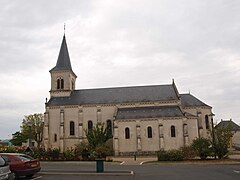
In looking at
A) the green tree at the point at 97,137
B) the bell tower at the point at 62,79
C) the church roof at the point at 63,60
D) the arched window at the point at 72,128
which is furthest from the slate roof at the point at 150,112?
the church roof at the point at 63,60

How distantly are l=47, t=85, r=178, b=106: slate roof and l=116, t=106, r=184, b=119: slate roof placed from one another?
2.11 metres

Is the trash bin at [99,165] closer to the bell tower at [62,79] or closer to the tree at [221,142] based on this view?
the tree at [221,142]

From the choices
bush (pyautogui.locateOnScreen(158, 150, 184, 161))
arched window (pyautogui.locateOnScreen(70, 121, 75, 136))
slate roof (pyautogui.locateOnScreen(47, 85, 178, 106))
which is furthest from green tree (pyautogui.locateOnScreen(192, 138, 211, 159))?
arched window (pyautogui.locateOnScreen(70, 121, 75, 136))

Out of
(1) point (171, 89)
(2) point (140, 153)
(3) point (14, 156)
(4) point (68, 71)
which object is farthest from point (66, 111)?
(3) point (14, 156)

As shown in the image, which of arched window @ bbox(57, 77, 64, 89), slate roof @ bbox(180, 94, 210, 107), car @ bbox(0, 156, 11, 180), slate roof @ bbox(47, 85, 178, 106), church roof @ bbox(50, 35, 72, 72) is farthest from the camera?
church roof @ bbox(50, 35, 72, 72)

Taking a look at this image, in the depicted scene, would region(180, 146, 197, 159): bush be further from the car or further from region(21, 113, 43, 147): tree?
region(21, 113, 43, 147): tree

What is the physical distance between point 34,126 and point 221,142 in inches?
1833

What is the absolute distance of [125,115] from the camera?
144 ft

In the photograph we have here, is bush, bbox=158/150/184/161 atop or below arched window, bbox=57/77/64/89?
below

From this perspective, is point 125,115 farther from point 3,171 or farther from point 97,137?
point 3,171

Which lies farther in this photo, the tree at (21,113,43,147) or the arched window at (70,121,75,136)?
the tree at (21,113,43,147)

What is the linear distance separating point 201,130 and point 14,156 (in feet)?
116

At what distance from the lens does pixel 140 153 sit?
135ft

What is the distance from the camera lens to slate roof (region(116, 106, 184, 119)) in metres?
42.5
